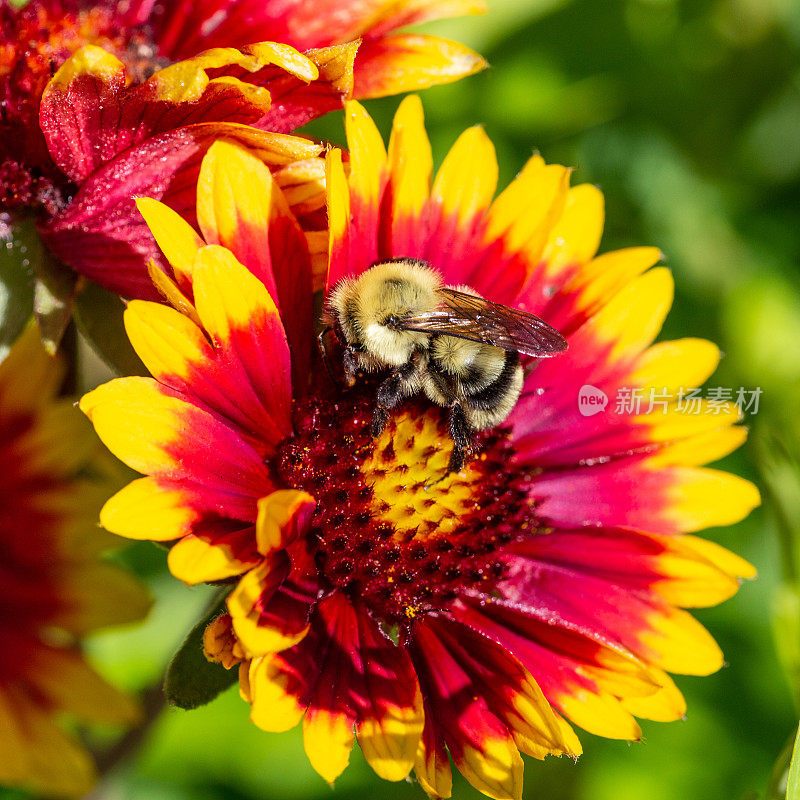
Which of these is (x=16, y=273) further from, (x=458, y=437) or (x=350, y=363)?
(x=458, y=437)

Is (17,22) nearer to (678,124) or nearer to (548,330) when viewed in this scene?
(548,330)

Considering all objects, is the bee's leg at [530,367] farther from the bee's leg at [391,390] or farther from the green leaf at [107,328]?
the green leaf at [107,328]

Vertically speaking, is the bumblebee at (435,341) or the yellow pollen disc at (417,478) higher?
the bumblebee at (435,341)

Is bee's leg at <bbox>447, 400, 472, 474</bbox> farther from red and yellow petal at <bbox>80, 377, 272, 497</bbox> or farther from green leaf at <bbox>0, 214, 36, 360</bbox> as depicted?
green leaf at <bbox>0, 214, 36, 360</bbox>

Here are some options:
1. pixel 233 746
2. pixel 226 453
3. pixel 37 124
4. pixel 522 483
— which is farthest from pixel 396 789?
pixel 37 124

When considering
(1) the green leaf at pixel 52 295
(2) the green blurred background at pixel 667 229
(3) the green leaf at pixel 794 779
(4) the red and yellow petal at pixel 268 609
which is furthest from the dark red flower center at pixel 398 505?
(2) the green blurred background at pixel 667 229

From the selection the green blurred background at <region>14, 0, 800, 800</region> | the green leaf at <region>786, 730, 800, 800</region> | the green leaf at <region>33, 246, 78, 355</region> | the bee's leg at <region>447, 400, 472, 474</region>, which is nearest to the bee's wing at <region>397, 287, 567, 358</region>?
the bee's leg at <region>447, 400, 472, 474</region>
